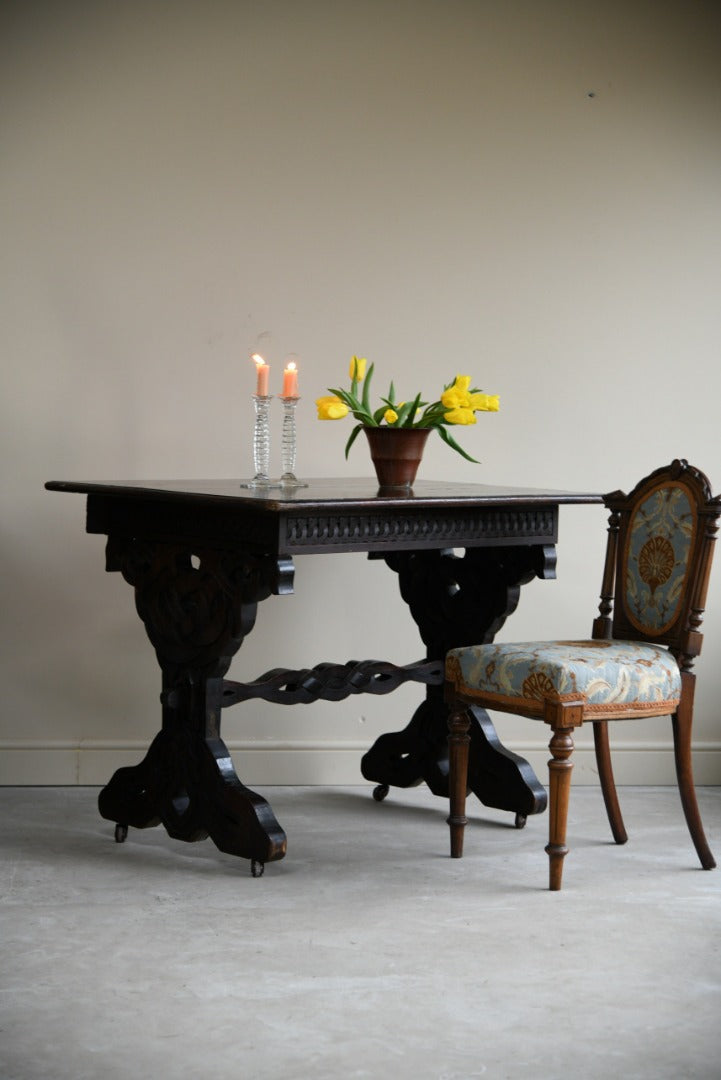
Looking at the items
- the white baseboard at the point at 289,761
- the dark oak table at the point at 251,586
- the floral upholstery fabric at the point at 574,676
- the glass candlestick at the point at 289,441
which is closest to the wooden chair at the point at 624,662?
the floral upholstery fabric at the point at 574,676

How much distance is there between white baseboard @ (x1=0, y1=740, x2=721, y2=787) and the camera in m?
3.93

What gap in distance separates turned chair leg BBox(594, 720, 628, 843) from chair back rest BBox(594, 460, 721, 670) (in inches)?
10.4

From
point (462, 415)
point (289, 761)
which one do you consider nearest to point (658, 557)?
point (462, 415)

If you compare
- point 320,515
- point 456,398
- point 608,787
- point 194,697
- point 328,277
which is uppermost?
point 328,277

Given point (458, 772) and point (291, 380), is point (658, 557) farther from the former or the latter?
point (291, 380)

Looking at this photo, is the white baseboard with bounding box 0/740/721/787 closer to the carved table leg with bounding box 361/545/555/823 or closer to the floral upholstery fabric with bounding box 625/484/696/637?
the carved table leg with bounding box 361/545/555/823

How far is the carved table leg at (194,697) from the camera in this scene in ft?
10.2

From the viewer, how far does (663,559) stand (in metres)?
3.30

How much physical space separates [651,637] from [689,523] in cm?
30

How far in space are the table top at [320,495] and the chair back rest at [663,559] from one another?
0.13 metres

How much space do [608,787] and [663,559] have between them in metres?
0.61

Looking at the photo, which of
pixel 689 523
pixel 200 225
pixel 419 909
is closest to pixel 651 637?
pixel 689 523

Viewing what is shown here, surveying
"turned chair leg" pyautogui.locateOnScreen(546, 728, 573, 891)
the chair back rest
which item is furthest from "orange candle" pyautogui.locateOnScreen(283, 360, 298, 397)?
"turned chair leg" pyautogui.locateOnScreen(546, 728, 573, 891)

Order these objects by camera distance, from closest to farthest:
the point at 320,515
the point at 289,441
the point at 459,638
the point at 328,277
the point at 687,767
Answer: the point at 320,515 → the point at 687,767 → the point at 289,441 → the point at 459,638 → the point at 328,277
